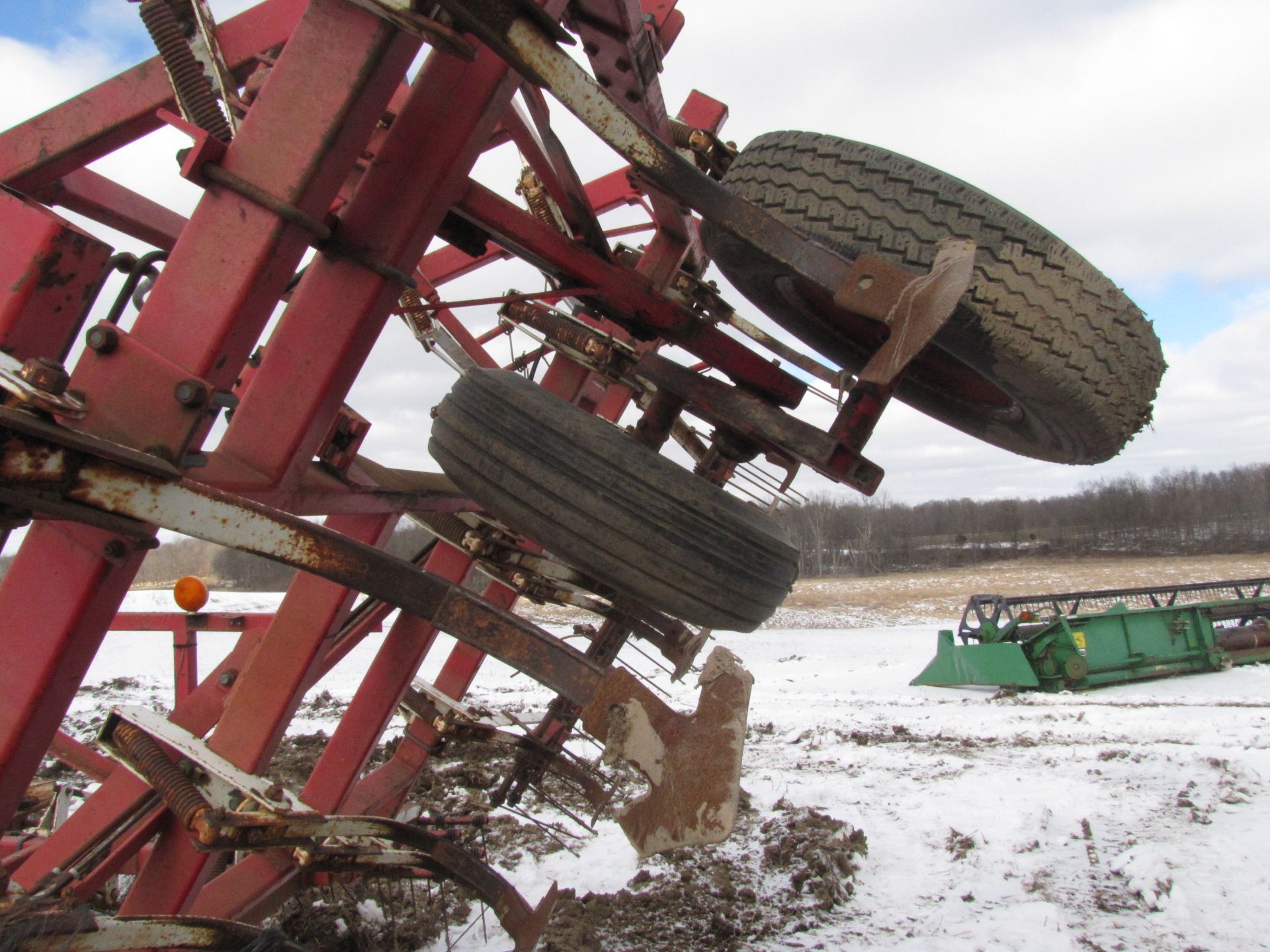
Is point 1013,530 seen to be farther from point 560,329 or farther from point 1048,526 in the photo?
point 560,329

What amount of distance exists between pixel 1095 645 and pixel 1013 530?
179ft

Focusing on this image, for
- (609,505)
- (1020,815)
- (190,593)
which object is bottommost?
(190,593)

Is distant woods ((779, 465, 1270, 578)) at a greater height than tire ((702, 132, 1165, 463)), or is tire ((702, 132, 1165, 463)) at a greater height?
distant woods ((779, 465, 1270, 578))

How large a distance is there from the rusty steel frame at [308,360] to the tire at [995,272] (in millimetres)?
171

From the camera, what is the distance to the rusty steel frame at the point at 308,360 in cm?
145

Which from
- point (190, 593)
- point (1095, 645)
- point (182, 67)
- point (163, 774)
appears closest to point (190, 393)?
point (182, 67)

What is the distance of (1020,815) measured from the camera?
15.4ft

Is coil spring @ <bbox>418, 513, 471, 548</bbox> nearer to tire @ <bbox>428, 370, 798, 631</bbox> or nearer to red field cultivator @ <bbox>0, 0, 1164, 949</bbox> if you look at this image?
red field cultivator @ <bbox>0, 0, 1164, 949</bbox>

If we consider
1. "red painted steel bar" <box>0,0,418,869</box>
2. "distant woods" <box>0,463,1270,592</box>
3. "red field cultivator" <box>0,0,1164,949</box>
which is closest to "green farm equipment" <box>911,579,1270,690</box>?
"red field cultivator" <box>0,0,1164,949</box>

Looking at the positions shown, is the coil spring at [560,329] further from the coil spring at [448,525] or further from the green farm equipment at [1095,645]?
the green farm equipment at [1095,645]

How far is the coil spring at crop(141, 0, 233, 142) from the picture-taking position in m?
1.64

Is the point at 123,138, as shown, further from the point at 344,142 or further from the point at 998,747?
the point at 998,747

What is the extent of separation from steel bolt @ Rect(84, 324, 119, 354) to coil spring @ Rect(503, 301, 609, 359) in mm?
1669

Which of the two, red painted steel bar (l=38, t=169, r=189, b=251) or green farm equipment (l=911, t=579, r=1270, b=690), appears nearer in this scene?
red painted steel bar (l=38, t=169, r=189, b=251)
